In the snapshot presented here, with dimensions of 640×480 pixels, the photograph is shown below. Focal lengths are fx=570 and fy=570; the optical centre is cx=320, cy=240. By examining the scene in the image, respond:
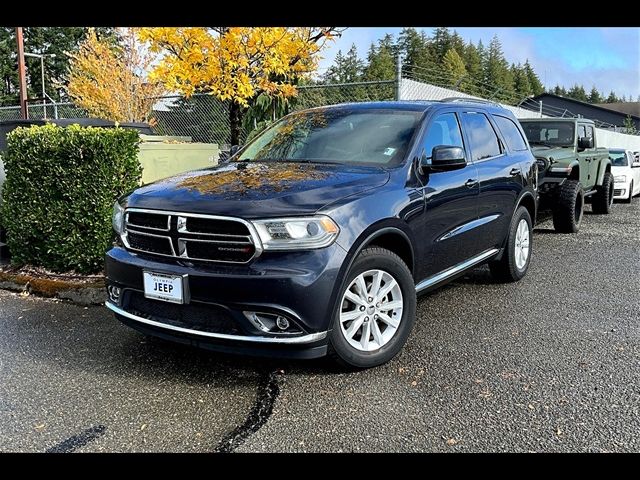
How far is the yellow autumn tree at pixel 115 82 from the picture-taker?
541 inches

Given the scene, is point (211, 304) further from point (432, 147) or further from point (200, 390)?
point (432, 147)

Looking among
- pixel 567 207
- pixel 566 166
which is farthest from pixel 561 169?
pixel 567 207

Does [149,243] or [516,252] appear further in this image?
[516,252]

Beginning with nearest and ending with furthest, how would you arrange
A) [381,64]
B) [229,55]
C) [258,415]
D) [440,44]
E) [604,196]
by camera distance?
[258,415] < [229,55] < [604,196] < [381,64] < [440,44]

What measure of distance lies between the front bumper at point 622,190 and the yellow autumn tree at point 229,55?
1012cm

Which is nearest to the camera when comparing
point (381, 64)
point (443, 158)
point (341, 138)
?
point (443, 158)

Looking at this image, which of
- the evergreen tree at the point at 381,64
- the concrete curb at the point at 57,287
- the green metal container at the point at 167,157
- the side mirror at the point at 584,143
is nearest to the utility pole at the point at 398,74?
the side mirror at the point at 584,143

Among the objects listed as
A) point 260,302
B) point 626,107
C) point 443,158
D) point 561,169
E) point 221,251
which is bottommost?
point 260,302

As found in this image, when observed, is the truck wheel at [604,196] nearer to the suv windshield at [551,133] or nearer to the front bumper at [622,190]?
the suv windshield at [551,133]

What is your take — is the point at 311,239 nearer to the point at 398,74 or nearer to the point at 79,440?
the point at 79,440

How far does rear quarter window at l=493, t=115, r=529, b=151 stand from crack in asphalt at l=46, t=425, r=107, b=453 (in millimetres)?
4571

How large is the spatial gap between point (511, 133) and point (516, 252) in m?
1.26

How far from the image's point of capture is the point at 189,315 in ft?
10.9
